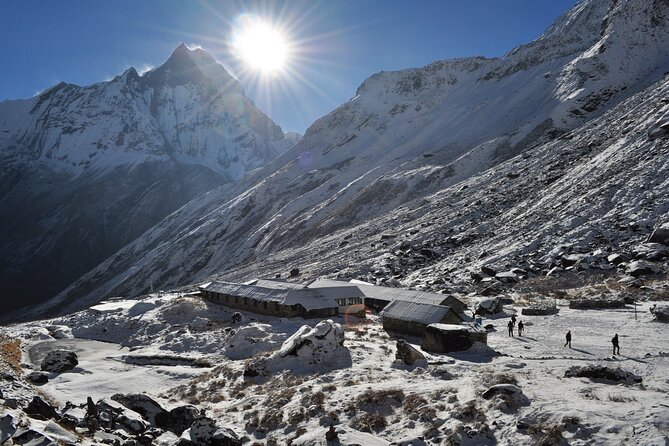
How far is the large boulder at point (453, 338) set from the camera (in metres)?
25.8

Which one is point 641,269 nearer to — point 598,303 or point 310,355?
point 598,303

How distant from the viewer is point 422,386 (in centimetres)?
1862

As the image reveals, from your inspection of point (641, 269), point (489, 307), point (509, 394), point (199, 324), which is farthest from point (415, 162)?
point (509, 394)

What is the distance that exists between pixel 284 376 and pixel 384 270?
125ft

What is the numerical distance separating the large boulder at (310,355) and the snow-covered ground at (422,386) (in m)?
0.67

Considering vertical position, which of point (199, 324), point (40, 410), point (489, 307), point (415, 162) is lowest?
point (40, 410)

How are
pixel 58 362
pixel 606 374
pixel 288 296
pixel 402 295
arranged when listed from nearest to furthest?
pixel 606 374
pixel 58 362
pixel 402 295
pixel 288 296

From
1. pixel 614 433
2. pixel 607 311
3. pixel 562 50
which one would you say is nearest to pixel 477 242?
pixel 607 311

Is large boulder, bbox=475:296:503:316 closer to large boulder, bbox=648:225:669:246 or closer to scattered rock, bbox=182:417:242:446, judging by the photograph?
large boulder, bbox=648:225:669:246

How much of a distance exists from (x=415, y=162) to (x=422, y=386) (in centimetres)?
9795

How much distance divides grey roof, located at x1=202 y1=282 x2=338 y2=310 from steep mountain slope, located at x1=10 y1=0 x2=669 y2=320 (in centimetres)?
1609

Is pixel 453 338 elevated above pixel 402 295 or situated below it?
below

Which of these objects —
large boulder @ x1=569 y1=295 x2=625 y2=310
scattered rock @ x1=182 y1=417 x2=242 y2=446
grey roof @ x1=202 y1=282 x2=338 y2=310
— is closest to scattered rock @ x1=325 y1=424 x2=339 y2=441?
scattered rock @ x1=182 y1=417 x2=242 y2=446

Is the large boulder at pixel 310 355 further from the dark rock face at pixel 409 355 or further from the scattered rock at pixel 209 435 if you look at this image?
the scattered rock at pixel 209 435
